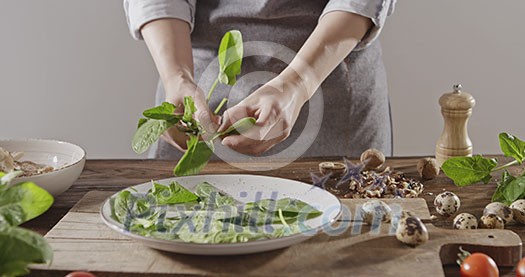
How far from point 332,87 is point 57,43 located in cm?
121

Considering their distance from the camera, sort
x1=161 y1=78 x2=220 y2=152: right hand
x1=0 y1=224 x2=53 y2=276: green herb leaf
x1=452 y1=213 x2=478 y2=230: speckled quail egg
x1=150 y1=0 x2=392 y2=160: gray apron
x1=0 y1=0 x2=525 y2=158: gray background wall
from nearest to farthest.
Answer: x1=0 y1=224 x2=53 y2=276: green herb leaf
x1=452 y1=213 x2=478 y2=230: speckled quail egg
x1=161 y1=78 x2=220 y2=152: right hand
x1=150 y1=0 x2=392 y2=160: gray apron
x1=0 y1=0 x2=525 y2=158: gray background wall

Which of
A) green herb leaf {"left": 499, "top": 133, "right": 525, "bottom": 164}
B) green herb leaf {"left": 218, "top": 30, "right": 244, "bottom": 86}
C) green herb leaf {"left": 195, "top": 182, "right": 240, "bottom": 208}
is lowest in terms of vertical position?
green herb leaf {"left": 195, "top": 182, "right": 240, "bottom": 208}

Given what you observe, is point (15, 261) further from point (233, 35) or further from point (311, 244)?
point (233, 35)

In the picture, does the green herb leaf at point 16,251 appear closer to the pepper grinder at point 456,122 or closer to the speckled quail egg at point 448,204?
the speckled quail egg at point 448,204

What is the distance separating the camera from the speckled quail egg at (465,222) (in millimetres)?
1173

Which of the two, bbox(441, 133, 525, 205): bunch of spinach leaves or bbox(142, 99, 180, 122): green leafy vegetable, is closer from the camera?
bbox(142, 99, 180, 122): green leafy vegetable

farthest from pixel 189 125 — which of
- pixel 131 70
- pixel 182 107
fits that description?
pixel 131 70

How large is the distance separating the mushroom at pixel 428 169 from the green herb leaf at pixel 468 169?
0.11 meters

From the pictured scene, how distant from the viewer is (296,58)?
5.16 ft

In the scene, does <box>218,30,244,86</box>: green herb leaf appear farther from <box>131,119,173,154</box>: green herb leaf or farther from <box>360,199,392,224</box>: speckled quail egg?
<box>360,199,392,224</box>: speckled quail egg

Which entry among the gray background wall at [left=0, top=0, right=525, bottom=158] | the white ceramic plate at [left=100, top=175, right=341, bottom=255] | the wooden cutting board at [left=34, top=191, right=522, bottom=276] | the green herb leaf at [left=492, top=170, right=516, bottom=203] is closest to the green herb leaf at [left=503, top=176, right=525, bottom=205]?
the green herb leaf at [left=492, top=170, right=516, bottom=203]

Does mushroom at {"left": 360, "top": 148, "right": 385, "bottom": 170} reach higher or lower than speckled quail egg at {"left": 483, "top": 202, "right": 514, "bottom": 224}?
higher

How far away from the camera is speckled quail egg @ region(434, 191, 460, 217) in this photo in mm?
1251

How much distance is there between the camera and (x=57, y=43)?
8.71ft
